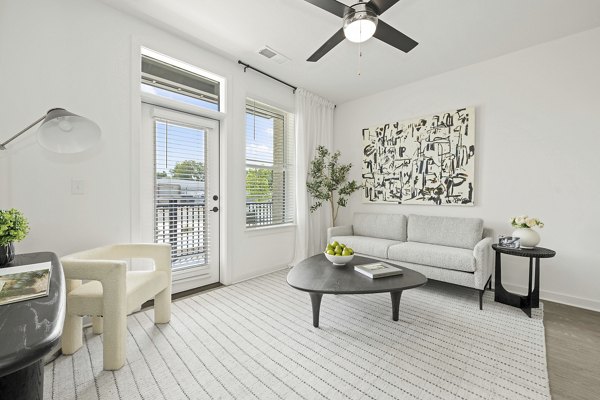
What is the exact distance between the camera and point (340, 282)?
2066mm

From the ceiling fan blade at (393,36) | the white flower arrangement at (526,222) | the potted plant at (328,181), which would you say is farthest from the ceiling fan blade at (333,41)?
the white flower arrangement at (526,222)

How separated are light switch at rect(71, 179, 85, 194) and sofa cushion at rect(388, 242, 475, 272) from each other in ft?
10.4

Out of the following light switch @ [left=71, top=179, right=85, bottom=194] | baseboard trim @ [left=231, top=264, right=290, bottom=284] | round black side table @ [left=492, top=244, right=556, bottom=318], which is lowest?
baseboard trim @ [left=231, top=264, right=290, bottom=284]

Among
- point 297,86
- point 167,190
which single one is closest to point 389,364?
point 167,190

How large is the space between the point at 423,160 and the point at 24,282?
12.9 feet

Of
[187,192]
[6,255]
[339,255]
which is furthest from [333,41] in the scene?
[6,255]

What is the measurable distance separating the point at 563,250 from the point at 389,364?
8.08ft

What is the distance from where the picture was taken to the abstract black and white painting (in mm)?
3350

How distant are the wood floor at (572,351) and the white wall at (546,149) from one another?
0.40 m

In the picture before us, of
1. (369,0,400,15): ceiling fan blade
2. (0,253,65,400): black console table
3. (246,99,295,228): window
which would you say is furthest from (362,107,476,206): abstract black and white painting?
(0,253,65,400): black console table

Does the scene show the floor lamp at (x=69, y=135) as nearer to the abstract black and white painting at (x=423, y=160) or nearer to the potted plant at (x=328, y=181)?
the potted plant at (x=328, y=181)

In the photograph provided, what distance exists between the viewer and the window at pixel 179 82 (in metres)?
2.76

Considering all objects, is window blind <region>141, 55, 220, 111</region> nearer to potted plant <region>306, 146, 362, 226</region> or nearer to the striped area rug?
potted plant <region>306, 146, 362, 226</region>

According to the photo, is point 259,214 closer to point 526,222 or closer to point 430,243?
point 430,243
